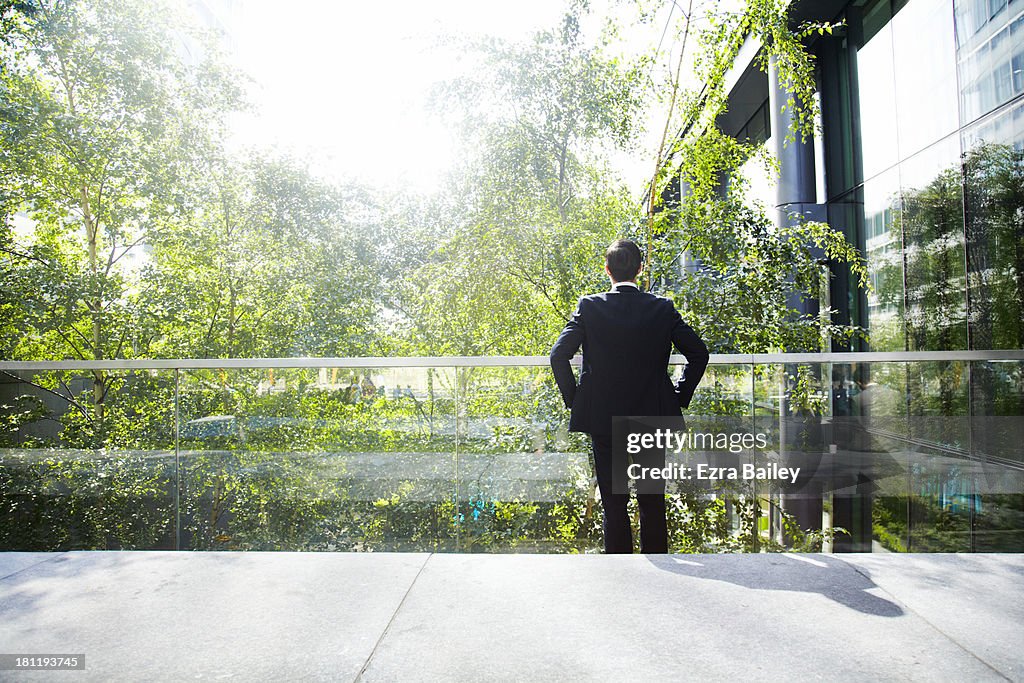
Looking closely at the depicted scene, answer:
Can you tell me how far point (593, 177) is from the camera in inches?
320

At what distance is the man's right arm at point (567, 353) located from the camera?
2.97m

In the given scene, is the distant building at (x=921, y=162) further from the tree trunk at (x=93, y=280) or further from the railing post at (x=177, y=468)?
the tree trunk at (x=93, y=280)

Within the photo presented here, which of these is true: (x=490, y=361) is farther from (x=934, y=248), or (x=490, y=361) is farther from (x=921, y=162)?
(x=921, y=162)

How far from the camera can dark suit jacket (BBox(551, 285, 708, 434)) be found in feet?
9.67

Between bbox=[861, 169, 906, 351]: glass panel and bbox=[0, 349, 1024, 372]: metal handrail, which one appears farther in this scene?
bbox=[861, 169, 906, 351]: glass panel

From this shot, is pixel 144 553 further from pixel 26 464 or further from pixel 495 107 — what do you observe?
pixel 495 107

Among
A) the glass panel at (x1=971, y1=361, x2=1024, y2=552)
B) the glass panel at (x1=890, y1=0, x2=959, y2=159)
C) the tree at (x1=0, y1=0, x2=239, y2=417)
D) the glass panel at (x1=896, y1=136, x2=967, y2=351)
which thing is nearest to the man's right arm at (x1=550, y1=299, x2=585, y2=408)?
the glass panel at (x1=971, y1=361, x2=1024, y2=552)

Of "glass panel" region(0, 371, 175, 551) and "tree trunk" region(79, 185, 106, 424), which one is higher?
"tree trunk" region(79, 185, 106, 424)

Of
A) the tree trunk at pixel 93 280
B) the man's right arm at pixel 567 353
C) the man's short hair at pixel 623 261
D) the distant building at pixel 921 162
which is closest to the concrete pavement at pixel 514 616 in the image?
the man's right arm at pixel 567 353

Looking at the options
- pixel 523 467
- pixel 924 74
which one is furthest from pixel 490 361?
pixel 924 74

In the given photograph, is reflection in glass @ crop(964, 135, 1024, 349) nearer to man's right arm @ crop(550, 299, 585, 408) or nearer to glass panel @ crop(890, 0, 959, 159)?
glass panel @ crop(890, 0, 959, 159)

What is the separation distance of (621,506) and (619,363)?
645 mm

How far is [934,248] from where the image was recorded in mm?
6793

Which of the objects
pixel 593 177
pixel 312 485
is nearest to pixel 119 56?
pixel 593 177
